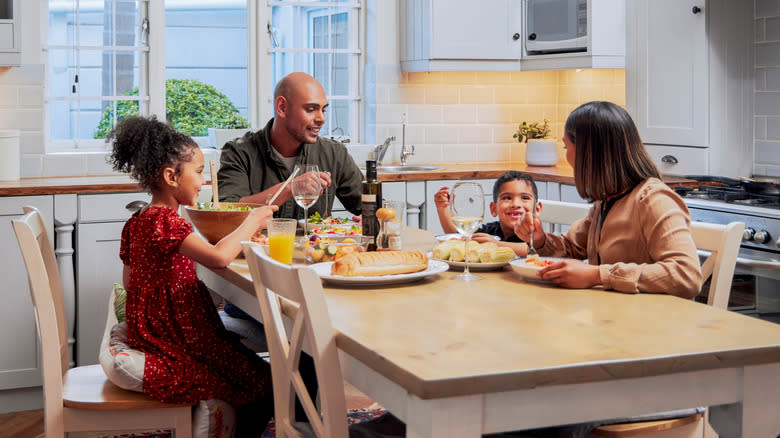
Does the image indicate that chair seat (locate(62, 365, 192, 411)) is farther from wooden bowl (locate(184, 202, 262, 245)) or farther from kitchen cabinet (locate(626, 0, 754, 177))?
kitchen cabinet (locate(626, 0, 754, 177))

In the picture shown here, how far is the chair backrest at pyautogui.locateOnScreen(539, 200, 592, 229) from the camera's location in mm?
2742

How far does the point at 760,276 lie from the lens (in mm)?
3111

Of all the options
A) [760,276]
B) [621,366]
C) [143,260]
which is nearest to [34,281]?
[143,260]

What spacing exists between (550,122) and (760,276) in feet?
8.41

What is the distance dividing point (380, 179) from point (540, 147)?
3.69ft

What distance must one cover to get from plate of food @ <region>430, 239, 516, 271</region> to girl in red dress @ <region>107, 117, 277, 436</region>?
482mm

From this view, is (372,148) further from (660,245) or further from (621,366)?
(621,366)

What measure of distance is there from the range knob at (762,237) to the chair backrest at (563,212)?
70 cm

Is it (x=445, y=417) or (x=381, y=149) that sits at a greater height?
(x=381, y=149)

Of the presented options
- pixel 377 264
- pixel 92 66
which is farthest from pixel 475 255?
pixel 92 66

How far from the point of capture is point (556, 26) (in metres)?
4.79

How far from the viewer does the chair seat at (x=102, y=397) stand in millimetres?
2105

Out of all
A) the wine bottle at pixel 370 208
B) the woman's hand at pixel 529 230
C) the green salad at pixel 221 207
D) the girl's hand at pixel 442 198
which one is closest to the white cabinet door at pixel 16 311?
the green salad at pixel 221 207

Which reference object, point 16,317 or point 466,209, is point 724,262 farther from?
point 16,317
